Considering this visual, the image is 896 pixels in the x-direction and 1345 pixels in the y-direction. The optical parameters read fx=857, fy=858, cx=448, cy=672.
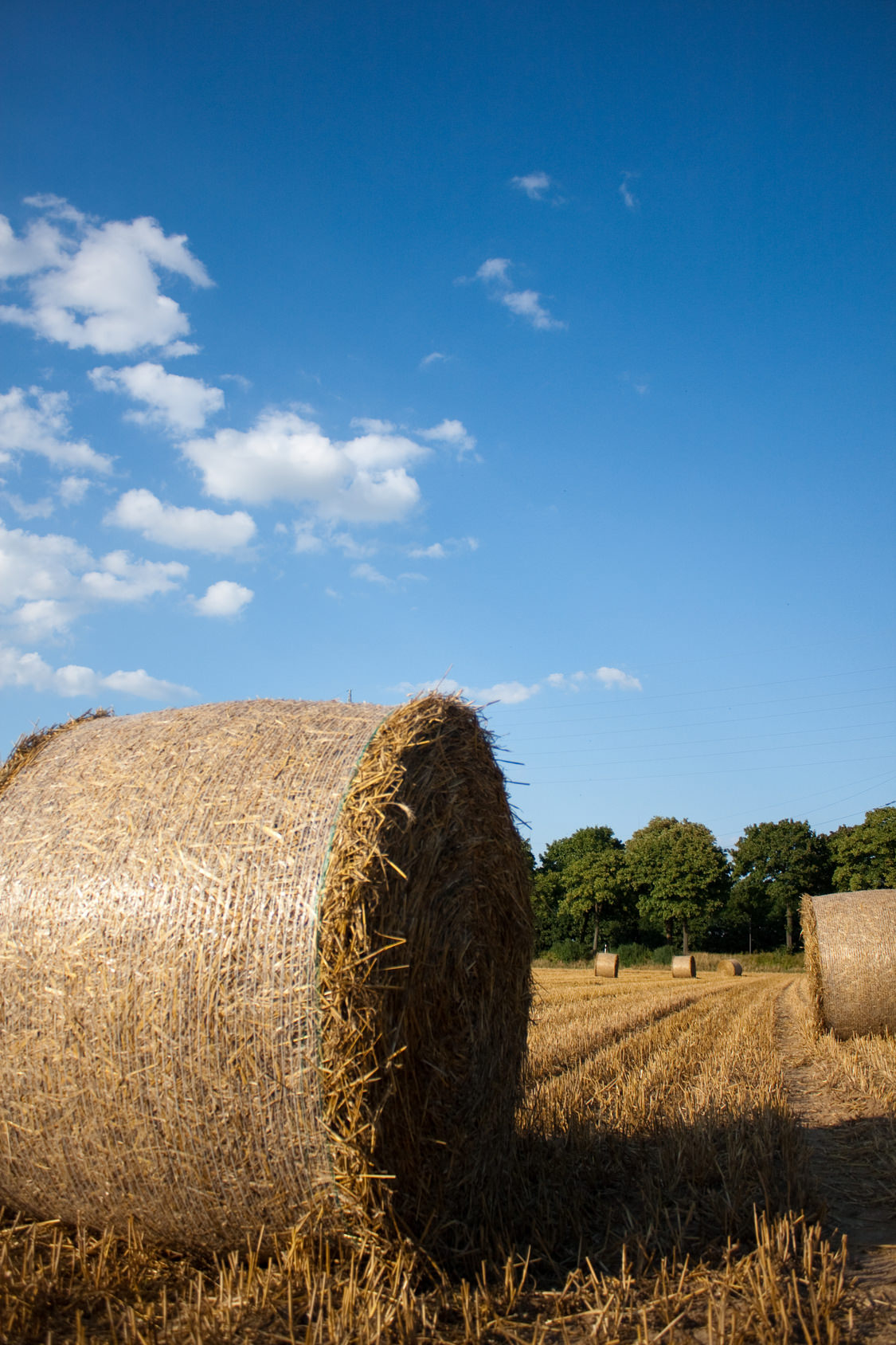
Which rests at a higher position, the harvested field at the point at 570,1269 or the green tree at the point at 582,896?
the harvested field at the point at 570,1269

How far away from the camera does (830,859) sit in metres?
56.6

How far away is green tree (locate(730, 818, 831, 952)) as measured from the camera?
54.7 meters

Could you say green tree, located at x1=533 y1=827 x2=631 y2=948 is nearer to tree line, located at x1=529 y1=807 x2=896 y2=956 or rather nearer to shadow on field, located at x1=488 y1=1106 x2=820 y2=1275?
tree line, located at x1=529 y1=807 x2=896 y2=956

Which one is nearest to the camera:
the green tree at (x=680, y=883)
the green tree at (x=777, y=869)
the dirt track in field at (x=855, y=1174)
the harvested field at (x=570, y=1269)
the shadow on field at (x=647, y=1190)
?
the harvested field at (x=570, y=1269)

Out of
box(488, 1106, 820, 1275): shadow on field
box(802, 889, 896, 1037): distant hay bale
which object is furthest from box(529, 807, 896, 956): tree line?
box(488, 1106, 820, 1275): shadow on field

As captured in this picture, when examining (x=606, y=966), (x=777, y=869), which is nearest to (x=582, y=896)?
(x=777, y=869)

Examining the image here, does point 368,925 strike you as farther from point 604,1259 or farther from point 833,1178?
point 833,1178

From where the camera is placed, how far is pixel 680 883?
49562 millimetres

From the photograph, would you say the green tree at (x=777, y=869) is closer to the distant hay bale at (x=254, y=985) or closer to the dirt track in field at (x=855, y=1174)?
the dirt track in field at (x=855, y=1174)

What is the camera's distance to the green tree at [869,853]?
163ft

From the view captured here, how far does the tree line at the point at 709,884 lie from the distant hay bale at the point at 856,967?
33.4 m

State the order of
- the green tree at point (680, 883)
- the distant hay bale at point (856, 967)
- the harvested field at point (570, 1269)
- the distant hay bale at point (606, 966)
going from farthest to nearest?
the green tree at point (680, 883)
the distant hay bale at point (606, 966)
the distant hay bale at point (856, 967)
the harvested field at point (570, 1269)

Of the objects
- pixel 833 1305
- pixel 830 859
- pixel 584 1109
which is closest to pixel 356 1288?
pixel 833 1305

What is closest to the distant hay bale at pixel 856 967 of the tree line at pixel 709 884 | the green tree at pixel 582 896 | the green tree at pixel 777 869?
the tree line at pixel 709 884
